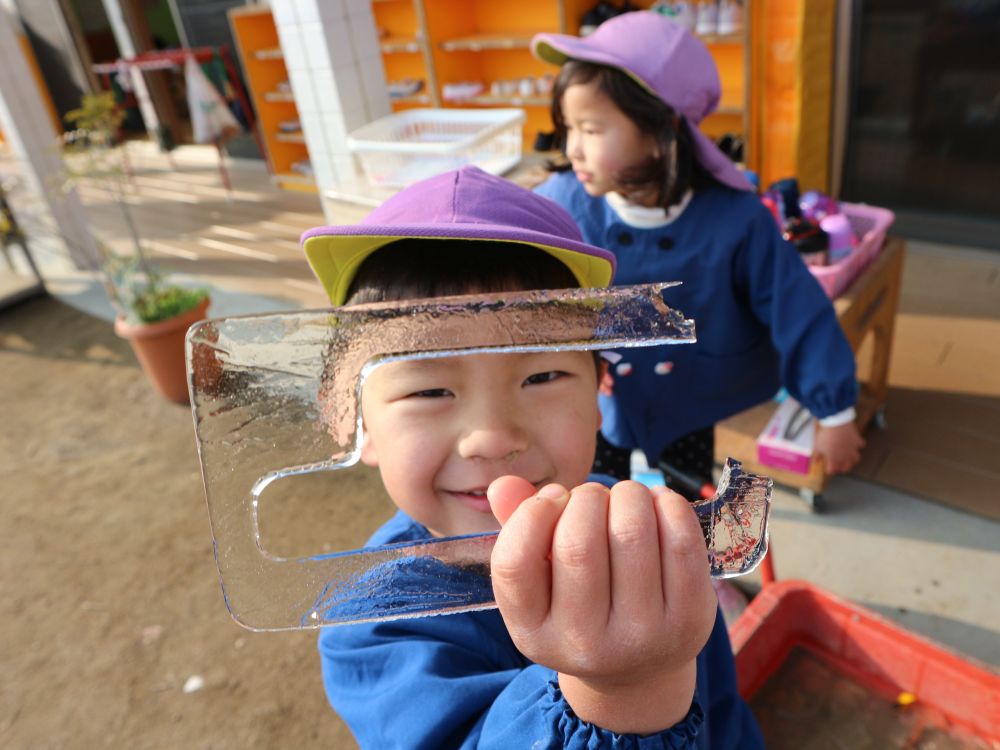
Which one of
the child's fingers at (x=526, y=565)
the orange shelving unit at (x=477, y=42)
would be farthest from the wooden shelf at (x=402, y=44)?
the child's fingers at (x=526, y=565)

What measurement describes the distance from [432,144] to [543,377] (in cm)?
156

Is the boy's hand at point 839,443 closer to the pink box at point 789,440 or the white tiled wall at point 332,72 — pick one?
the pink box at point 789,440

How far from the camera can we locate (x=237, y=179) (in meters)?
6.16

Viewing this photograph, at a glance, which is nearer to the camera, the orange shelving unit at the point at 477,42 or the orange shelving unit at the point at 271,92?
the orange shelving unit at the point at 477,42

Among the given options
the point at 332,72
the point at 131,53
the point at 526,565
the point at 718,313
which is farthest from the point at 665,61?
the point at 131,53

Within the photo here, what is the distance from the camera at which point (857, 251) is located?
1.84 metres

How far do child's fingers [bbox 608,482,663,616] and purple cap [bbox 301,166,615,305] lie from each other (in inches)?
10.8

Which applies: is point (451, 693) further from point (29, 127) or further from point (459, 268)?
point (29, 127)

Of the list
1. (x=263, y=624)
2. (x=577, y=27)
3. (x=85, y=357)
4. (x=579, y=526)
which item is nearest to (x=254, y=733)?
(x=263, y=624)

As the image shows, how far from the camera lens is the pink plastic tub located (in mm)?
1745

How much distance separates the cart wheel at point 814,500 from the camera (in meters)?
1.87

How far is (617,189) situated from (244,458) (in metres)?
1.00

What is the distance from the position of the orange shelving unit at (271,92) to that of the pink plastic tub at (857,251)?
4.30 meters

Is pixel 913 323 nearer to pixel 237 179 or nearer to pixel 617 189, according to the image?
pixel 617 189
